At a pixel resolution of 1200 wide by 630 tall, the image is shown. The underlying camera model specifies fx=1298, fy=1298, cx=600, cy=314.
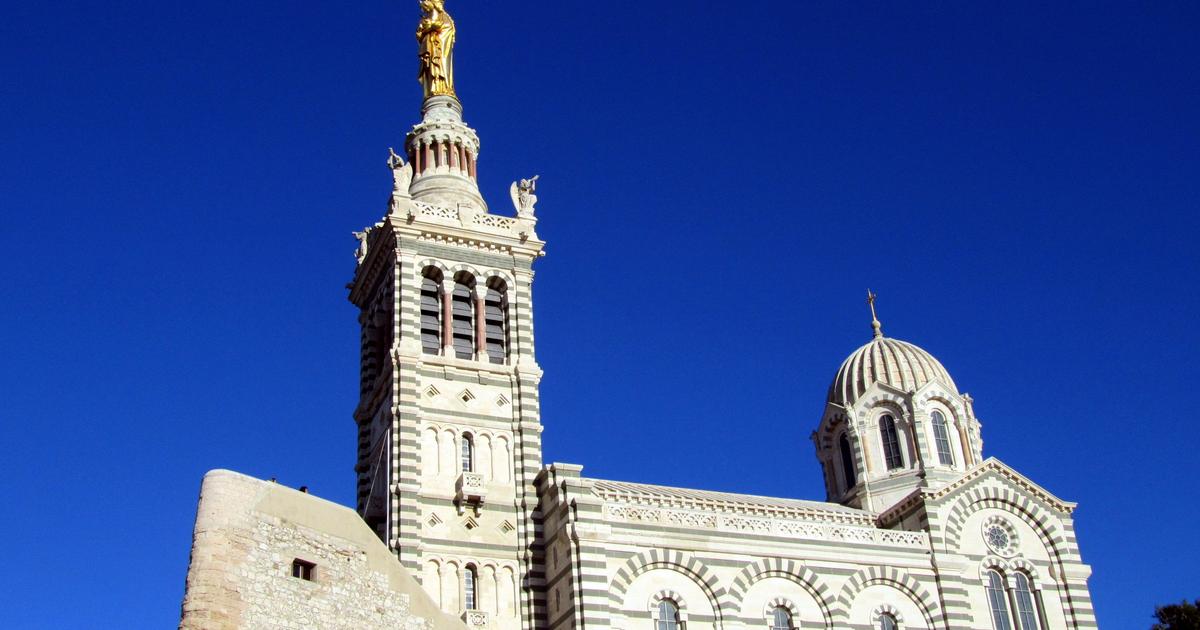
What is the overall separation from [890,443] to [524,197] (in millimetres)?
15477

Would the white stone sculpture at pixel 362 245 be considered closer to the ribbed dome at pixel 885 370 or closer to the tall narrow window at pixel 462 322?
the tall narrow window at pixel 462 322

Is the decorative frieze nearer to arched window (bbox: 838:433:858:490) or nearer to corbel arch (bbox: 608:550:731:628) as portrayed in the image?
corbel arch (bbox: 608:550:731:628)

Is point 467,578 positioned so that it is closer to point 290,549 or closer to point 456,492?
point 456,492

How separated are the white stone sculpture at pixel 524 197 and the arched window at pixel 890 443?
14587mm

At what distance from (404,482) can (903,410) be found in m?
18.7

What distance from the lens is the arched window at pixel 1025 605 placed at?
39.1 metres

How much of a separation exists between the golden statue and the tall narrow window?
9.31 meters

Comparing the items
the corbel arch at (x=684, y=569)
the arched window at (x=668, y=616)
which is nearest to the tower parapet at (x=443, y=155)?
the corbel arch at (x=684, y=569)

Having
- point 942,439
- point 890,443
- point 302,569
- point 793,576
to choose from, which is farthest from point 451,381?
point 942,439

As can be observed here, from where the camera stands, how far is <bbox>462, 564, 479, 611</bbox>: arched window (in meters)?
35.3

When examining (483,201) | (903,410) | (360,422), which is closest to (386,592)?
(360,422)

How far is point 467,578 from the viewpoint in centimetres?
3569

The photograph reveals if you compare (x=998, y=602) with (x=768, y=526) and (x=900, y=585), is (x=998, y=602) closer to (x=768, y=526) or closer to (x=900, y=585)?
(x=900, y=585)

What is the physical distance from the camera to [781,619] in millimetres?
36781
